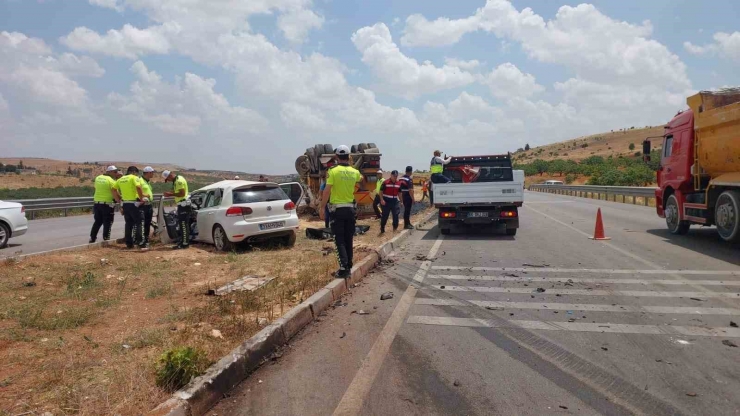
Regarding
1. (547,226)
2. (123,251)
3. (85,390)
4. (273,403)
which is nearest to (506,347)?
(273,403)

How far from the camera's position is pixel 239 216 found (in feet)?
33.0

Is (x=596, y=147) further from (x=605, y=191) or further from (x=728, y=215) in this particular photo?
(x=728, y=215)

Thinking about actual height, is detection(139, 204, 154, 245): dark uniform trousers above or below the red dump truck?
below

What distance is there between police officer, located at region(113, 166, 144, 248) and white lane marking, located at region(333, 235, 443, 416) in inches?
269

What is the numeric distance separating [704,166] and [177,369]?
1131 centimetres

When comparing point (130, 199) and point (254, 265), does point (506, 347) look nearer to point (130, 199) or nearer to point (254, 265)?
point (254, 265)

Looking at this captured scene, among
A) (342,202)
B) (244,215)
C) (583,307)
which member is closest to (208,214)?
(244,215)

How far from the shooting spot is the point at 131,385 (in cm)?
362

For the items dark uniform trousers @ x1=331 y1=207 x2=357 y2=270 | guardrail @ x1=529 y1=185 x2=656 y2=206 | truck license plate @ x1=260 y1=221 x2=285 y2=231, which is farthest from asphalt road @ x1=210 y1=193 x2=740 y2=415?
guardrail @ x1=529 y1=185 x2=656 y2=206

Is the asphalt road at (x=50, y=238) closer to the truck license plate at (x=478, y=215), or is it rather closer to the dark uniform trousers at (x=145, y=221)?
the dark uniform trousers at (x=145, y=221)

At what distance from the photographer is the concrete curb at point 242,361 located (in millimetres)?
3369

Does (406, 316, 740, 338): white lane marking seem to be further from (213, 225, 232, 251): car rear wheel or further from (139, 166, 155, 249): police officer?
(139, 166, 155, 249): police officer

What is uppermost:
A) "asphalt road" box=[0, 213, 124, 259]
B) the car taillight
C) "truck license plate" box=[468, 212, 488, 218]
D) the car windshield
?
the car windshield

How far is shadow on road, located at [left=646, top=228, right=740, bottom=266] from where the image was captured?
909cm
